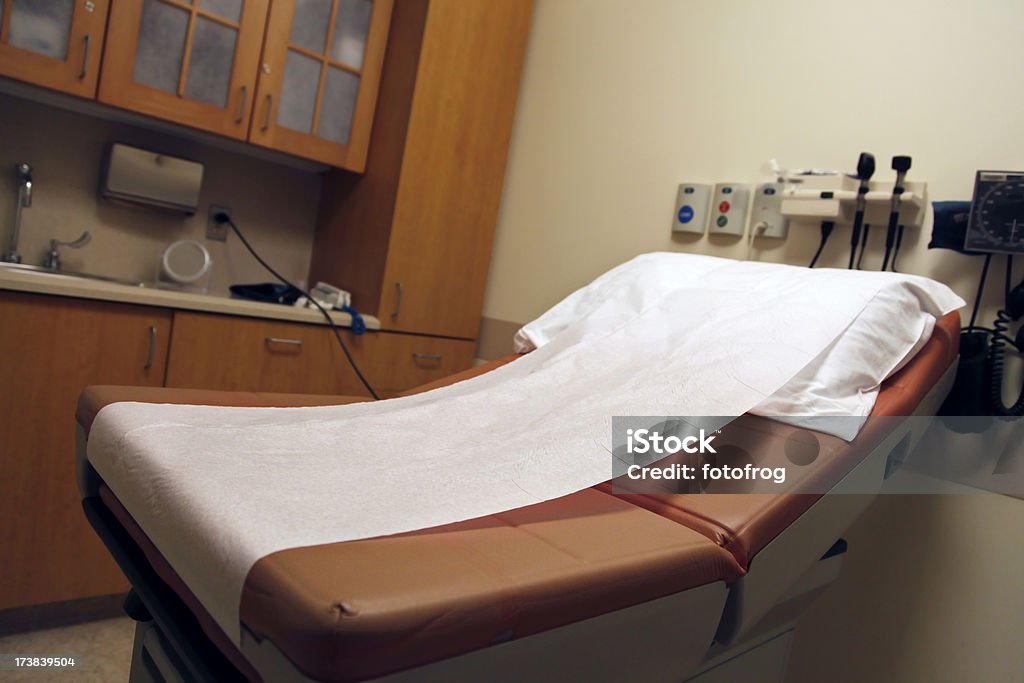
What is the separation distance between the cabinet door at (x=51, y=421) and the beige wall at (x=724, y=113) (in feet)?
3.98

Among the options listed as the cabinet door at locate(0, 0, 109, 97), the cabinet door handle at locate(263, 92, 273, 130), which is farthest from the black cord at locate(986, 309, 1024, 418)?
the cabinet door at locate(0, 0, 109, 97)

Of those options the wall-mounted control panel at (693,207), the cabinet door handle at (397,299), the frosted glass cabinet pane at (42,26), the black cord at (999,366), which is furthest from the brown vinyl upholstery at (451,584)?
the frosted glass cabinet pane at (42,26)

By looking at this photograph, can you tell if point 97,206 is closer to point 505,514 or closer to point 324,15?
point 324,15

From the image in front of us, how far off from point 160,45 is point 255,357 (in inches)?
37.0

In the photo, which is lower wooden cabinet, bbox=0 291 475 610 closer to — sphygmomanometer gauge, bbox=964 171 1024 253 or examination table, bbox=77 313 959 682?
examination table, bbox=77 313 959 682

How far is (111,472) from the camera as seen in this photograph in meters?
0.79

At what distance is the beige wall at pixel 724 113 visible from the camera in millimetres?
1435

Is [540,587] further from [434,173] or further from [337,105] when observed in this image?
[337,105]

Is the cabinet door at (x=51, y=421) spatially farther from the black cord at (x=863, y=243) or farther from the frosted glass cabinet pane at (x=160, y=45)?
the black cord at (x=863, y=243)

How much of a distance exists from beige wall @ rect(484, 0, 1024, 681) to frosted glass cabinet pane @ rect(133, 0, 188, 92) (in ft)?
3.69

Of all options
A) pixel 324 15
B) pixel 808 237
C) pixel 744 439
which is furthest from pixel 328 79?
pixel 744 439

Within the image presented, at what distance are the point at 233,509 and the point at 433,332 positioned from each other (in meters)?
1.79

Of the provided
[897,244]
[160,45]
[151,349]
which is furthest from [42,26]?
[897,244]

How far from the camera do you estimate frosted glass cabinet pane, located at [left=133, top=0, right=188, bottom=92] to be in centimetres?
195
